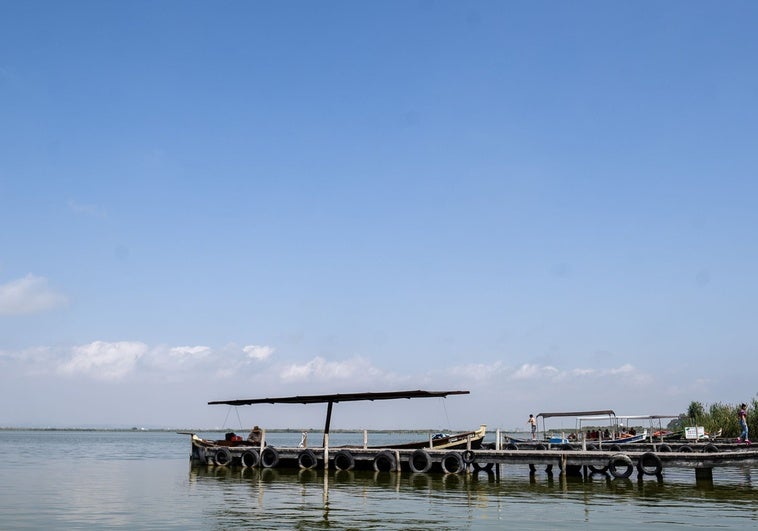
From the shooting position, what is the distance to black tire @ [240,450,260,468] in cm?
3859

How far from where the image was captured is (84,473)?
130 feet

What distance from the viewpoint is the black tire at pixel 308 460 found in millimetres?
36559

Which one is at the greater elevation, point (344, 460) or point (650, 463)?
point (650, 463)

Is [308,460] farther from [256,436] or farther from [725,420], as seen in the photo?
[725,420]

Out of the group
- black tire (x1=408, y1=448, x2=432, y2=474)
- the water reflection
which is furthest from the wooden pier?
the water reflection

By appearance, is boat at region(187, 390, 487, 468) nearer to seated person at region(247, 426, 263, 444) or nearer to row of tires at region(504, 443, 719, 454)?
seated person at region(247, 426, 263, 444)

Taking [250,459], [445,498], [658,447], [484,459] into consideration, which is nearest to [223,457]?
[250,459]

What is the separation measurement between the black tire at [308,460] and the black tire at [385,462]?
3.58 m

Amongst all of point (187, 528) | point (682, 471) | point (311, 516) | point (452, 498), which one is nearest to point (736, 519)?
point (452, 498)

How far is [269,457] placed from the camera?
38094 mm

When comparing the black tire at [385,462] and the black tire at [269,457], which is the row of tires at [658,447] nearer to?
the black tire at [385,462]

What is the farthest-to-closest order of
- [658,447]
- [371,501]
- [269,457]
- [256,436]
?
[658,447], [256,436], [269,457], [371,501]

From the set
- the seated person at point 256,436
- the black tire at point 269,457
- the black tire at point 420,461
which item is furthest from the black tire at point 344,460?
the seated person at point 256,436

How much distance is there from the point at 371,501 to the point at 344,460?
11587 mm
